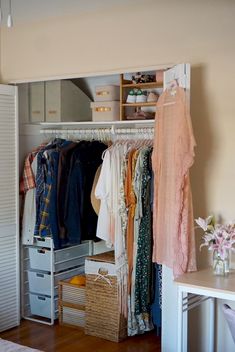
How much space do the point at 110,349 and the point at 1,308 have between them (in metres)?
1.00

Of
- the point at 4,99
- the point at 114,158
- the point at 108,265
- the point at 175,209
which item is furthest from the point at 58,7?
the point at 108,265

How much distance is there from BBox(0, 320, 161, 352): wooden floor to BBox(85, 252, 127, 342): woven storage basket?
73 millimetres

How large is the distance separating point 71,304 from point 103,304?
1.30ft

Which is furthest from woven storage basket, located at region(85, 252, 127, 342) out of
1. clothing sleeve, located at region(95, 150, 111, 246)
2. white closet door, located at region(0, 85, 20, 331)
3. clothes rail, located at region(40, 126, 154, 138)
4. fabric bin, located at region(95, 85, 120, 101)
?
fabric bin, located at region(95, 85, 120, 101)

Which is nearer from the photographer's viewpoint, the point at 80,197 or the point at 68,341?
the point at 68,341

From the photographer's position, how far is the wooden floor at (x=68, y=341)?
393 centimetres

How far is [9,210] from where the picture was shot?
426 cm

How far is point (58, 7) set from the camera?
146 inches

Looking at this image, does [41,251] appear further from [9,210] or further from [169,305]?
[169,305]

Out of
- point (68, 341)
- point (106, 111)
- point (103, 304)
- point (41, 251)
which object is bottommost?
point (68, 341)

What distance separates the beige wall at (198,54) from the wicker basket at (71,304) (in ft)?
4.49

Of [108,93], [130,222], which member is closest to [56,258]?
[130,222]

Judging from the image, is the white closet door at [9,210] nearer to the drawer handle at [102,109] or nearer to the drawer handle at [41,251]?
the drawer handle at [41,251]

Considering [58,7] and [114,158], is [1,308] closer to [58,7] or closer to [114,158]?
[114,158]
